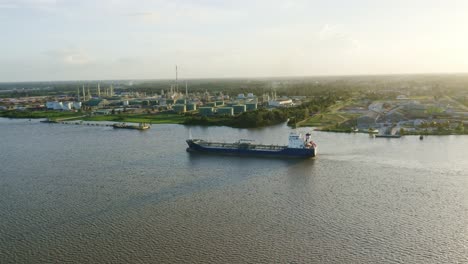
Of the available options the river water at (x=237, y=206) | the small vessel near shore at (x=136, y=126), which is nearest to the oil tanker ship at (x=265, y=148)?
the river water at (x=237, y=206)

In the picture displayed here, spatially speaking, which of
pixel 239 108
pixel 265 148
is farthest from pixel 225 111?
pixel 265 148

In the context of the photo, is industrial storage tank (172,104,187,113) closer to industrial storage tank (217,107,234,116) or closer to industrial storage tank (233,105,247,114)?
A: industrial storage tank (217,107,234,116)

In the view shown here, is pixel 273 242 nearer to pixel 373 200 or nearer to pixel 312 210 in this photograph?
pixel 312 210

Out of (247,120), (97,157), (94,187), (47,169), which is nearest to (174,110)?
(247,120)

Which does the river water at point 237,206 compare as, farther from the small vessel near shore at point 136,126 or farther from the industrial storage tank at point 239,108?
the industrial storage tank at point 239,108

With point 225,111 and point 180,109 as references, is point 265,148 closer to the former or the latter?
point 225,111
